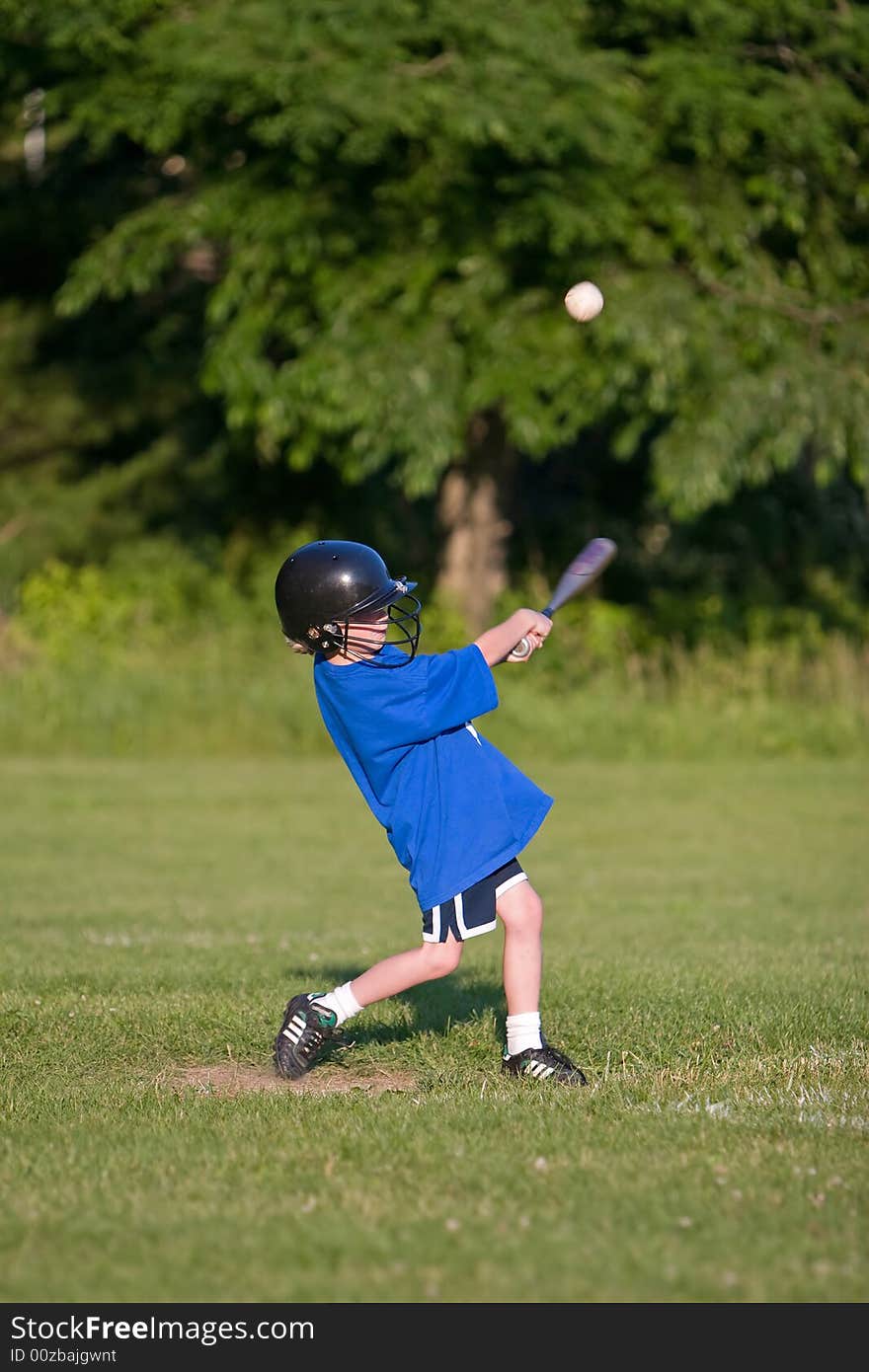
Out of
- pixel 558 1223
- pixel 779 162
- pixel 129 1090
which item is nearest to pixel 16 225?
pixel 779 162

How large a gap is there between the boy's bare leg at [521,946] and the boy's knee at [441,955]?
18 cm

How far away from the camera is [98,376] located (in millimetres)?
24828

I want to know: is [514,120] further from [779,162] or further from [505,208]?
[779,162]

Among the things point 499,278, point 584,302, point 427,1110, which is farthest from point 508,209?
point 427,1110

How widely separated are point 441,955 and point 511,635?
110cm

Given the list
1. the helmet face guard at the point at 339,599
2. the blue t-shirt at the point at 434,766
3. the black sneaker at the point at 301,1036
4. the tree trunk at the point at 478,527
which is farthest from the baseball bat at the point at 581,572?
the tree trunk at the point at 478,527

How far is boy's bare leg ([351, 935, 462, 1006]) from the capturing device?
228 inches

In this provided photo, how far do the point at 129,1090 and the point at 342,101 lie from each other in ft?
42.1

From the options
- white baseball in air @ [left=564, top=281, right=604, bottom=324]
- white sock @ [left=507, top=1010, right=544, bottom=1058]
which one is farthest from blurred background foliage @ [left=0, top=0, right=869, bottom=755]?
white sock @ [left=507, top=1010, right=544, bottom=1058]

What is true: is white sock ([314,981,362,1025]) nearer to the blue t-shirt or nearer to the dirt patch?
the dirt patch

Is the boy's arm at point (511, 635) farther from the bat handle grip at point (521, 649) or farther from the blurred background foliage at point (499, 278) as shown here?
the blurred background foliage at point (499, 278)

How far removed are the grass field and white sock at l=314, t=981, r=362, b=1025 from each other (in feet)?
0.82

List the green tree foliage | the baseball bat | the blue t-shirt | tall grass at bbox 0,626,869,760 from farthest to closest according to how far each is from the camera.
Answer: tall grass at bbox 0,626,869,760
the green tree foliage
the baseball bat
the blue t-shirt

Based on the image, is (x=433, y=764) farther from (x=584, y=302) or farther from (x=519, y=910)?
(x=584, y=302)
